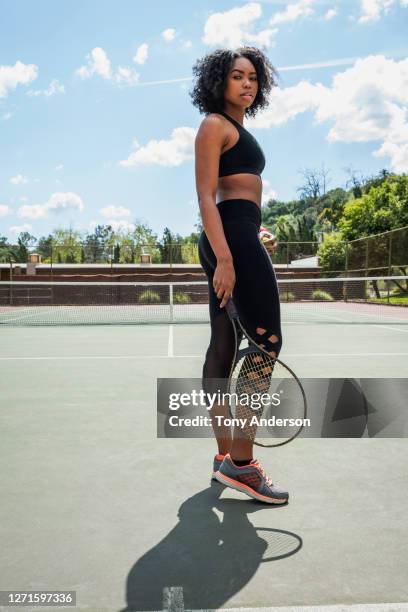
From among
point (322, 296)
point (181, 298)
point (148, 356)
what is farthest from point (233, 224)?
point (322, 296)

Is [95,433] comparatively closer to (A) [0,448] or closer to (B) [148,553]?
(A) [0,448]

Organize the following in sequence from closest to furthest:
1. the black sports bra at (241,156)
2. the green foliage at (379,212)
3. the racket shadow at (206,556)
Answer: the racket shadow at (206,556) < the black sports bra at (241,156) < the green foliage at (379,212)

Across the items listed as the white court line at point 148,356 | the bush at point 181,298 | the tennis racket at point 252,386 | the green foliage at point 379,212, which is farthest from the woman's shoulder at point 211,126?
the green foliage at point 379,212

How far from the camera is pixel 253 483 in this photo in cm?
250

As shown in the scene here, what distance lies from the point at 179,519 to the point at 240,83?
Answer: 1.76 metres

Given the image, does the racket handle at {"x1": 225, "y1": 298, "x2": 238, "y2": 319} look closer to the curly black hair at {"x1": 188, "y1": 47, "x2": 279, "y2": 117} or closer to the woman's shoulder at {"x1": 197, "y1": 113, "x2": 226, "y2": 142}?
the woman's shoulder at {"x1": 197, "y1": 113, "x2": 226, "y2": 142}

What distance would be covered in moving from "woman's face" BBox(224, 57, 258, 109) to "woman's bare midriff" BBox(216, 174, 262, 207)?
0.33m

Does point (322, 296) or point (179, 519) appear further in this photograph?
point (322, 296)

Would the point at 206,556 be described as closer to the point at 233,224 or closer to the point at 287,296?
the point at 233,224

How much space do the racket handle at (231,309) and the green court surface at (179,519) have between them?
0.76 meters

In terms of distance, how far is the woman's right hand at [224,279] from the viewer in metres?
2.40

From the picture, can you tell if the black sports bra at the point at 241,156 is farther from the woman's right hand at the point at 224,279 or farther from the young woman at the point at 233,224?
the woman's right hand at the point at 224,279

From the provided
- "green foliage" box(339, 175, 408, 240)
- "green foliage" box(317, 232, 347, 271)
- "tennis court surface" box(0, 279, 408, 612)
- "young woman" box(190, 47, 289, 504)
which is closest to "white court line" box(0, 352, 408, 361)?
"tennis court surface" box(0, 279, 408, 612)

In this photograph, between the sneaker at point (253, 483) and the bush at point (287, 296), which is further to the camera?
the bush at point (287, 296)
